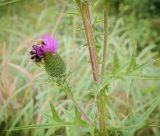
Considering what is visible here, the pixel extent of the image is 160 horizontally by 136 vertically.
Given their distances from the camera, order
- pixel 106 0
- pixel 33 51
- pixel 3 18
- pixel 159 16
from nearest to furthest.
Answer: pixel 106 0
pixel 33 51
pixel 3 18
pixel 159 16

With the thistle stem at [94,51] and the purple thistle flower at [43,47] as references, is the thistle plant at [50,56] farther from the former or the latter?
the thistle stem at [94,51]

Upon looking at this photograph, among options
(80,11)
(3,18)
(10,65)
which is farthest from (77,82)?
(80,11)

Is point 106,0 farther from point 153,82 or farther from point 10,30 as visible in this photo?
point 10,30

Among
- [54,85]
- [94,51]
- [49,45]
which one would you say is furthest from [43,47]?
[54,85]

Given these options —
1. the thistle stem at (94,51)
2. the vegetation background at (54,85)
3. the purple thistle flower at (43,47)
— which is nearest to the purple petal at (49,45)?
the purple thistle flower at (43,47)

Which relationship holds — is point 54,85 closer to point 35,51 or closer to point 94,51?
point 35,51

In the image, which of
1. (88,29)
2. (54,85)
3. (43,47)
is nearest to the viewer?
(88,29)

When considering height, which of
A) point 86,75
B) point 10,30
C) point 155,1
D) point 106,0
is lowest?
point 86,75

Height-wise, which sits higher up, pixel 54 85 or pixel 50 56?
pixel 50 56

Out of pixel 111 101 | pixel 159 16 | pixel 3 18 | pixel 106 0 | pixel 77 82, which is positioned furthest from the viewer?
pixel 159 16
